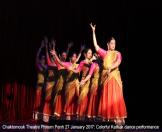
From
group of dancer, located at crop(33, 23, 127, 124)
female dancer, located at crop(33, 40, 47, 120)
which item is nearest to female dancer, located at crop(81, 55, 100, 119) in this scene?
group of dancer, located at crop(33, 23, 127, 124)

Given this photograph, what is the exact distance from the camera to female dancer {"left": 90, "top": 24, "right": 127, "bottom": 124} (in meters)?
5.89

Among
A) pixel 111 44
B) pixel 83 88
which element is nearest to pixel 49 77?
pixel 83 88

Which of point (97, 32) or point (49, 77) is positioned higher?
point (97, 32)

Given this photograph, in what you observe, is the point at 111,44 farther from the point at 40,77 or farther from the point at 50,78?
the point at 40,77

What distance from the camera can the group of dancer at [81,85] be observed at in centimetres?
591

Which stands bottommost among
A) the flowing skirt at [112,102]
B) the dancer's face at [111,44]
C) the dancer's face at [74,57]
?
the flowing skirt at [112,102]

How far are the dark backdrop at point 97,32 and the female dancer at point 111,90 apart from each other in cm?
9

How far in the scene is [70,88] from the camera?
6.00 metres

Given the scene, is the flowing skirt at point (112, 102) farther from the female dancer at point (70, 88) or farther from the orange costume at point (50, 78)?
the orange costume at point (50, 78)

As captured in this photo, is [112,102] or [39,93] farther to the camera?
[39,93]

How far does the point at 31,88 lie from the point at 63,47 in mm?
767

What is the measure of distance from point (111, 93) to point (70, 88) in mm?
602

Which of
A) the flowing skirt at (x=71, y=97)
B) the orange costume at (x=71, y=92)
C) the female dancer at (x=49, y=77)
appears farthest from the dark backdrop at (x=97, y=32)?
the flowing skirt at (x=71, y=97)

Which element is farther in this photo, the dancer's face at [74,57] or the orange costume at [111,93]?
the dancer's face at [74,57]
